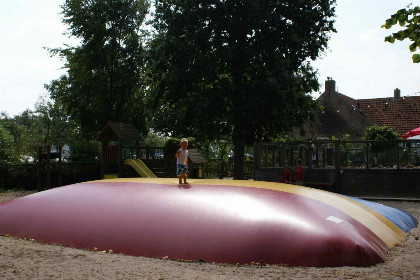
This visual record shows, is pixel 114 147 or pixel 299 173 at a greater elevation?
pixel 114 147

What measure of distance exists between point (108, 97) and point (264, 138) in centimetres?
1062

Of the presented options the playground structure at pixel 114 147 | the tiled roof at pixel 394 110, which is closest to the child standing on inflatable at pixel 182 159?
the playground structure at pixel 114 147

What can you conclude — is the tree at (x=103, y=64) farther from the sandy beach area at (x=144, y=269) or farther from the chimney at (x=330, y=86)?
the sandy beach area at (x=144, y=269)

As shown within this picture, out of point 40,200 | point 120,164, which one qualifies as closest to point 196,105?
point 120,164

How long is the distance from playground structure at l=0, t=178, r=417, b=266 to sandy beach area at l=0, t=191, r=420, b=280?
276 millimetres

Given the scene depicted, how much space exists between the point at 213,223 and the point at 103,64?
24393 millimetres

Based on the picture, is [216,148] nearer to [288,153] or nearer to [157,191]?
[288,153]

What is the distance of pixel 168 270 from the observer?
6023mm

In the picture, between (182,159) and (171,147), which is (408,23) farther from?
(171,147)

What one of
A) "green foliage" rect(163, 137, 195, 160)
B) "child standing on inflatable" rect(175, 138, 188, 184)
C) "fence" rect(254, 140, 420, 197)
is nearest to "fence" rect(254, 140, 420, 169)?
"fence" rect(254, 140, 420, 197)

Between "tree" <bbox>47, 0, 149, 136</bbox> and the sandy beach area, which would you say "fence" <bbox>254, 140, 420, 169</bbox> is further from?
"tree" <bbox>47, 0, 149, 136</bbox>

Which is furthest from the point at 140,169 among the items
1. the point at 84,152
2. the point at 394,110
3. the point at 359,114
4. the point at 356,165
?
the point at 394,110

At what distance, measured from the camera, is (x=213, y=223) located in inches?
291

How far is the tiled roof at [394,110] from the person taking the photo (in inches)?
1513
